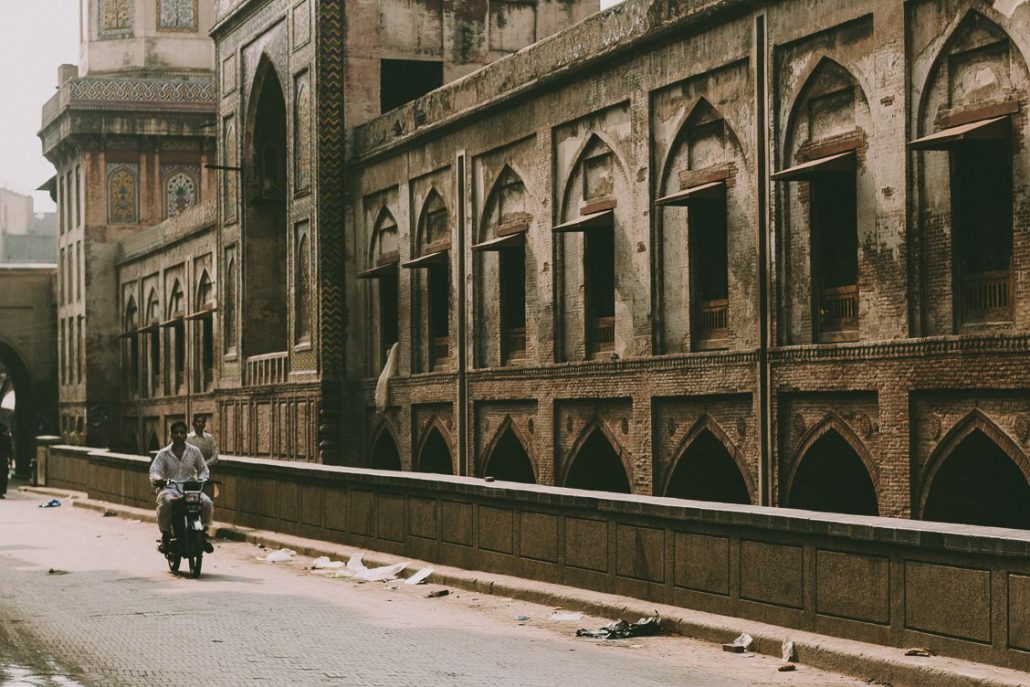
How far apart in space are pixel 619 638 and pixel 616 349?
35.1ft

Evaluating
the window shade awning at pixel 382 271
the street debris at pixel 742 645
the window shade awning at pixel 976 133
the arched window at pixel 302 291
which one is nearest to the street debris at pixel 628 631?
the street debris at pixel 742 645

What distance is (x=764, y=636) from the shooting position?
10.4 m

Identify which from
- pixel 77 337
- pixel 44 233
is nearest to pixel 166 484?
pixel 77 337

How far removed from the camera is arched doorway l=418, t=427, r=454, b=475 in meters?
28.1

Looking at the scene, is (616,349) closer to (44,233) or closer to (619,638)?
(619,638)

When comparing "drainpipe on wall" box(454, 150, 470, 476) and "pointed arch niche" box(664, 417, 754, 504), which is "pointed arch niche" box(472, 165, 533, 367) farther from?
"pointed arch niche" box(664, 417, 754, 504)

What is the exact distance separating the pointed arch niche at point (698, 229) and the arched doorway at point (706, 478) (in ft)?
4.56

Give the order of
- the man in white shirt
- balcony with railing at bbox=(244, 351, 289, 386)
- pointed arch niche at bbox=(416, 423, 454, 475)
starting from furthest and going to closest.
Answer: balcony with railing at bbox=(244, 351, 289, 386), pointed arch niche at bbox=(416, 423, 454, 475), the man in white shirt

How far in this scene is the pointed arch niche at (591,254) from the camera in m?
22.0

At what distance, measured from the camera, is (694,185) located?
789 inches

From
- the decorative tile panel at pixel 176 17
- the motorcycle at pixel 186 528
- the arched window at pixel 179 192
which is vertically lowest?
the motorcycle at pixel 186 528

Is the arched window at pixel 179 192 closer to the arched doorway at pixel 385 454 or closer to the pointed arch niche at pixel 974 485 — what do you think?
the arched doorway at pixel 385 454

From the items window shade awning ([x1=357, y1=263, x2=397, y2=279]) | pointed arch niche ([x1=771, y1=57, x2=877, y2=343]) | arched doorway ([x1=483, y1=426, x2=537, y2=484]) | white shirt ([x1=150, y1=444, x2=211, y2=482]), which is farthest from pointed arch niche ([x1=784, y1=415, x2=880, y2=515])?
window shade awning ([x1=357, y1=263, x2=397, y2=279])

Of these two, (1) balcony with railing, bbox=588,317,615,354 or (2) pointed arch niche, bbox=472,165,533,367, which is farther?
(2) pointed arch niche, bbox=472,165,533,367
